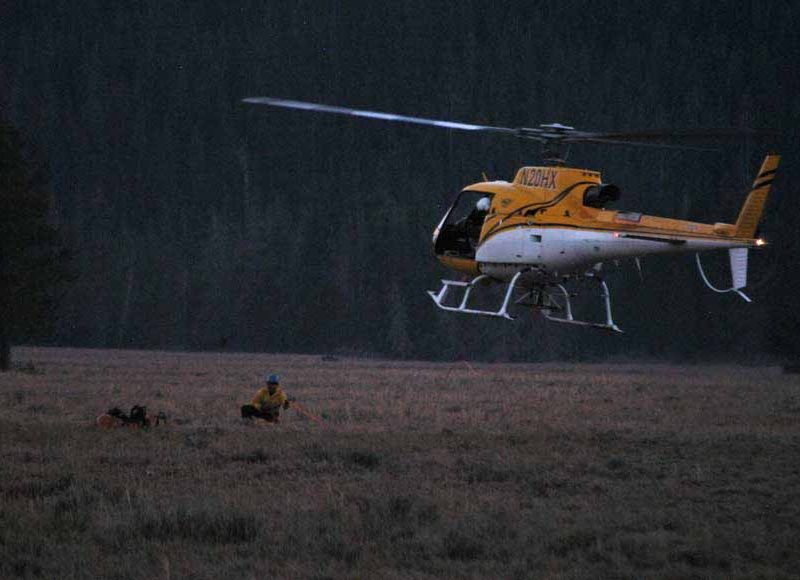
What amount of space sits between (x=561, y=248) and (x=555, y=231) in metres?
0.31

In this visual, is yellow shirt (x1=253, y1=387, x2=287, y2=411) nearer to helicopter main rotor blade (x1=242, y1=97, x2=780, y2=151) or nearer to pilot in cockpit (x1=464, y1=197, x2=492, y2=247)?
pilot in cockpit (x1=464, y1=197, x2=492, y2=247)

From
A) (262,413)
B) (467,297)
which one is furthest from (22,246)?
(467,297)

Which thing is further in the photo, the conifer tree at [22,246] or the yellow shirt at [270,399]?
the conifer tree at [22,246]

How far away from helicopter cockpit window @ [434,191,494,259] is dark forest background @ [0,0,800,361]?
26.0 meters

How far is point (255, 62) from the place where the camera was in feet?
533

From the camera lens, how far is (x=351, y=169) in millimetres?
125625

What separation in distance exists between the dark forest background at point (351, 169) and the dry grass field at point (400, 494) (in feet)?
89.5

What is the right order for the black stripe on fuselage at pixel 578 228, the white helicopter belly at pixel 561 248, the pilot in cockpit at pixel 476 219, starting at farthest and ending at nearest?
the pilot in cockpit at pixel 476 219
the white helicopter belly at pixel 561 248
the black stripe on fuselage at pixel 578 228

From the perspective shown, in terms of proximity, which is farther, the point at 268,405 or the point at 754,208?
the point at 268,405

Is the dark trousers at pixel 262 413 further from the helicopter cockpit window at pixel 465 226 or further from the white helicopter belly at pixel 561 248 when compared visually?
the white helicopter belly at pixel 561 248

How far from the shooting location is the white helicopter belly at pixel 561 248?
62.8ft

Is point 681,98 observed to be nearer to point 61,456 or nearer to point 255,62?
point 255,62

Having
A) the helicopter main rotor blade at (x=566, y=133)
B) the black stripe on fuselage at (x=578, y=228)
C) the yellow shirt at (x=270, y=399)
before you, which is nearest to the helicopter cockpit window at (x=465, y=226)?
the black stripe on fuselage at (x=578, y=228)

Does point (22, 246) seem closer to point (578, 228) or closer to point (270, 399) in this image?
point (270, 399)
